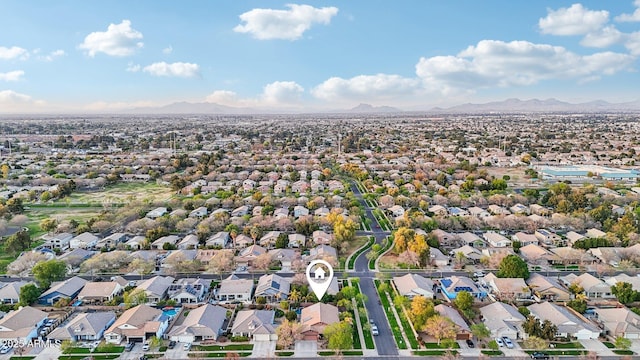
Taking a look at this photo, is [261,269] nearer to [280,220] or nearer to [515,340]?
[280,220]

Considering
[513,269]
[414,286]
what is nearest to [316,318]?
[414,286]

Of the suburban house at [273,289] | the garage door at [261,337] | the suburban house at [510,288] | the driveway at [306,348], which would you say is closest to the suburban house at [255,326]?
the garage door at [261,337]

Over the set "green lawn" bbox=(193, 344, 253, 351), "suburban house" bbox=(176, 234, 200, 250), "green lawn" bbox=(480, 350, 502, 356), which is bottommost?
"green lawn" bbox=(193, 344, 253, 351)

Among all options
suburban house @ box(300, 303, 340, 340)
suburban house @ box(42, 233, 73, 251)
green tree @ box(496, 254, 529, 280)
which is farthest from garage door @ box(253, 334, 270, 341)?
suburban house @ box(42, 233, 73, 251)

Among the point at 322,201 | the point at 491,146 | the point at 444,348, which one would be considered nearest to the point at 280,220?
the point at 322,201

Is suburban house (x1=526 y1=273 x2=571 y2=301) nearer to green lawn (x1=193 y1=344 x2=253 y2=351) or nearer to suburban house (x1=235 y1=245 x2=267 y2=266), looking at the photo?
green lawn (x1=193 y1=344 x2=253 y2=351)

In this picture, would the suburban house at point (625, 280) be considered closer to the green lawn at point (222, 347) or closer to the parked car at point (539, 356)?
the parked car at point (539, 356)
